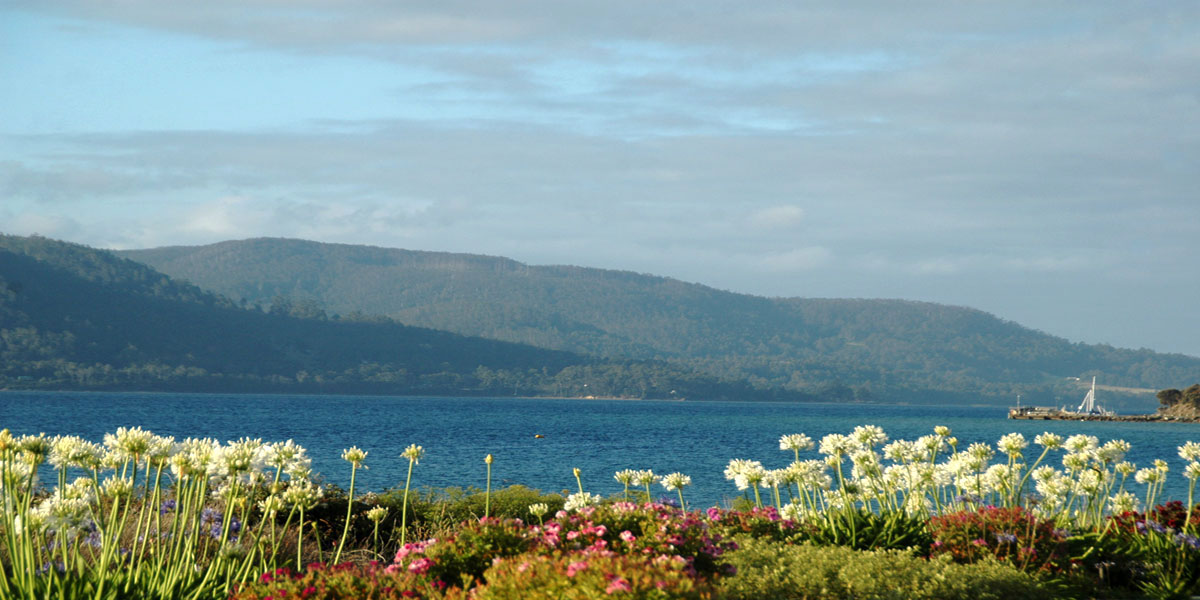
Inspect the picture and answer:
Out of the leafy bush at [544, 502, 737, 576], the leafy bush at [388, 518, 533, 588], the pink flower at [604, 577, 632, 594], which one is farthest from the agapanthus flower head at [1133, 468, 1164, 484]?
the pink flower at [604, 577, 632, 594]

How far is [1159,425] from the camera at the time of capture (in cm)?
11881

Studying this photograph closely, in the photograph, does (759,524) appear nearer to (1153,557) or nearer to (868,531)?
(868,531)

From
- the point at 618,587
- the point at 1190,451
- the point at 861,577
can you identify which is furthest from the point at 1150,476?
the point at 618,587

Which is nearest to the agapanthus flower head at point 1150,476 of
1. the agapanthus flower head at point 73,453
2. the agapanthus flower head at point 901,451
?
the agapanthus flower head at point 901,451

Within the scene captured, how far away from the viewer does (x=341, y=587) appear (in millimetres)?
5828

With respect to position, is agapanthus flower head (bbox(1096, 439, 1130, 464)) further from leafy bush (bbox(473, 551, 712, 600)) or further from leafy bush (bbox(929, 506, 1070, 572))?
leafy bush (bbox(473, 551, 712, 600))

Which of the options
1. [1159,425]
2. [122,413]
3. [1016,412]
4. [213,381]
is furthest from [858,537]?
[213,381]

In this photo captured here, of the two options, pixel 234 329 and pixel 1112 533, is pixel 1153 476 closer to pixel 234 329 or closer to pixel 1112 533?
pixel 1112 533

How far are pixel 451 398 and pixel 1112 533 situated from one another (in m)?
189

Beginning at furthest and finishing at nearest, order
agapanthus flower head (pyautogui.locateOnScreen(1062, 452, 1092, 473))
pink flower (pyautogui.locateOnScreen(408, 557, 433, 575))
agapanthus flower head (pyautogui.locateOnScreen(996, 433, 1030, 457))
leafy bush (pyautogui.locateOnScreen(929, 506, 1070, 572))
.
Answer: agapanthus flower head (pyautogui.locateOnScreen(1062, 452, 1092, 473))
agapanthus flower head (pyautogui.locateOnScreen(996, 433, 1030, 457))
leafy bush (pyautogui.locateOnScreen(929, 506, 1070, 572))
pink flower (pyautogui.locateOnScreen(408, 557, 433, 575))

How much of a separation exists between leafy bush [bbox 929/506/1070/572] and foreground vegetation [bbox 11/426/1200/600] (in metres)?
0.02

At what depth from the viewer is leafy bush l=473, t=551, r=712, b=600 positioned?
477 centimetres

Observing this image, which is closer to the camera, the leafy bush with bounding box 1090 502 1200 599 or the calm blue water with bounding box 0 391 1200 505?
the leafy bush with bounding box 1090 502 1200 599

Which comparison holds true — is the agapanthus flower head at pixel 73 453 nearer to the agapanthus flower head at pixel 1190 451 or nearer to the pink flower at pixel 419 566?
the pink flower at pixel 419 566
